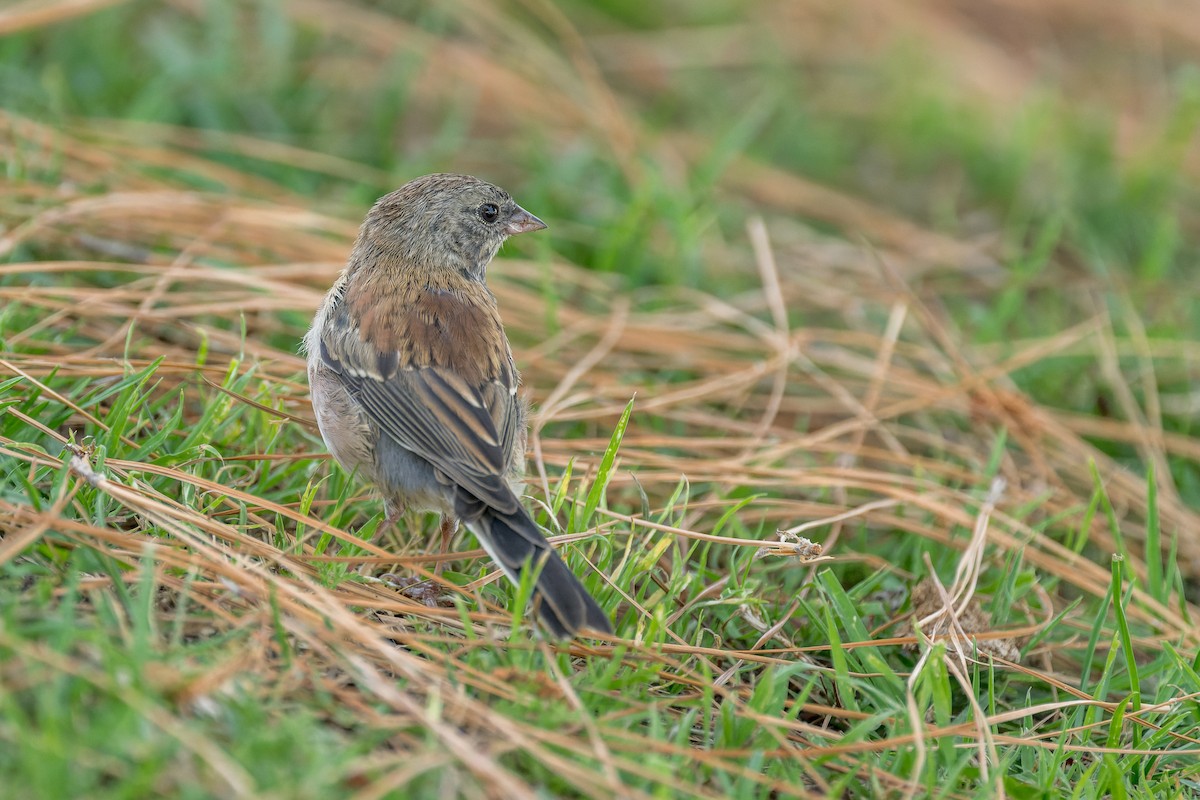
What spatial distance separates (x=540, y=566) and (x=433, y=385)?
2.66ft

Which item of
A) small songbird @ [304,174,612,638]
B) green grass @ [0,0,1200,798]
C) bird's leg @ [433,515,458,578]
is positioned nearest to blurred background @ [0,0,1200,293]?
green grass @ [0,0,1200,798]

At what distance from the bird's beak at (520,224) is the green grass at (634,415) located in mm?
633

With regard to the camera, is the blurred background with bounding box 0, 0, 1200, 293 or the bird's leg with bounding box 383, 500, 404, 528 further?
the blurred background with bounding box 0, 0, 1200, 293

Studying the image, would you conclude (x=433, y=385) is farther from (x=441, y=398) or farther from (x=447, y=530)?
(x=447, y=530)

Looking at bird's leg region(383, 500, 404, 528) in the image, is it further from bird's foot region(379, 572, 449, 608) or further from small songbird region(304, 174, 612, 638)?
bird's foot region(379, 572, 449, 608)

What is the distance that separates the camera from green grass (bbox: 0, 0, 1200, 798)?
2.76 metres

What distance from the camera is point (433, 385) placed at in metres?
3.51

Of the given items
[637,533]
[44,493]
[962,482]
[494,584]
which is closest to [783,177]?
[962,482]

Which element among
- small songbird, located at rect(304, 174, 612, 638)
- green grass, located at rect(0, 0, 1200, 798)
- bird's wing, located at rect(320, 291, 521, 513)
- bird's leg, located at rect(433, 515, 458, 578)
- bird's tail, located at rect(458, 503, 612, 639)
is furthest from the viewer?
bird's leg, located at rect(433, 515, 458, 578)

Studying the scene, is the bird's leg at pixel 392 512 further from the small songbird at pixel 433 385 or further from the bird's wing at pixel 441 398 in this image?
the bird's wing at pixel 441 398

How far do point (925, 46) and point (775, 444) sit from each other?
202 inches

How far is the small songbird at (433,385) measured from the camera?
10.3 ft

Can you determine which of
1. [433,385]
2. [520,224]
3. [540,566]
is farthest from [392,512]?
[520,224]

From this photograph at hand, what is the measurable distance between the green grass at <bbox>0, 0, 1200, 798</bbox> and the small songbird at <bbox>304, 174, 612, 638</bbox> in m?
0.21
